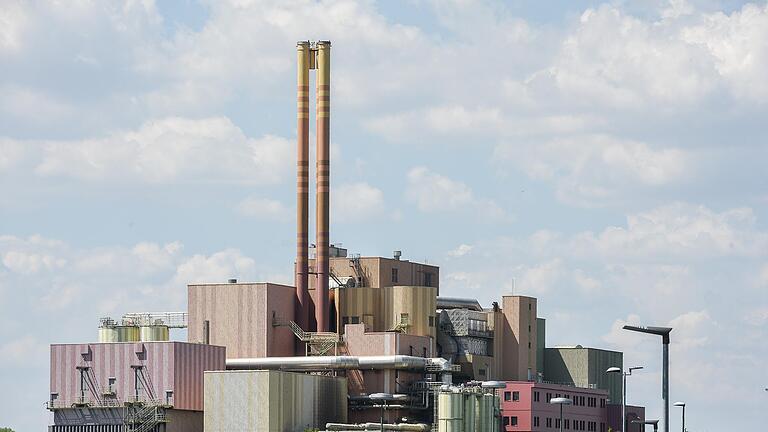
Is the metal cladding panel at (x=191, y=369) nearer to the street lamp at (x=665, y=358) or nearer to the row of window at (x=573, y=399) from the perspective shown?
the row of window at (x=573, y=399)

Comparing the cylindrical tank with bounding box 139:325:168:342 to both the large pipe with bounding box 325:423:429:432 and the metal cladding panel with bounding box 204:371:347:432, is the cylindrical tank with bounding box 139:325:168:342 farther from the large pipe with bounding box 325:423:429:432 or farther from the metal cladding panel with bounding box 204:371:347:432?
the large pipe with bounding box 325:423:429:432

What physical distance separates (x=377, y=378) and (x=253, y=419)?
1879 cm


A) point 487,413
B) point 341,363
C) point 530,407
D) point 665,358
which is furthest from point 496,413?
point 665,358

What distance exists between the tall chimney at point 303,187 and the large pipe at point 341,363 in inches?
292

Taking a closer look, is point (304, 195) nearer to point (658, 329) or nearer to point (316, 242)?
point (316, 242)

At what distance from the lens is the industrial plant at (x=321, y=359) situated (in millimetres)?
166875

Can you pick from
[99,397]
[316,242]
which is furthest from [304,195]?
[99,397]

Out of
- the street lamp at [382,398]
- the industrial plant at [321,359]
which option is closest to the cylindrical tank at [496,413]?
the industrial plant at [321,359]

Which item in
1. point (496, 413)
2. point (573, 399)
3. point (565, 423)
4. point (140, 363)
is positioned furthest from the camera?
point (573, 399)

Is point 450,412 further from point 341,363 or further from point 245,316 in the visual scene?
point 245,316

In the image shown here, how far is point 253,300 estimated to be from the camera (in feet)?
588

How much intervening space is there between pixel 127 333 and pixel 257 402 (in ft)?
86.8

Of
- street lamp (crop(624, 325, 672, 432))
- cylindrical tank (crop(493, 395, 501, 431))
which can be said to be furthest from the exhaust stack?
street lamp (crop(624, 325, 672, 432))

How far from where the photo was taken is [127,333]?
183000mm
